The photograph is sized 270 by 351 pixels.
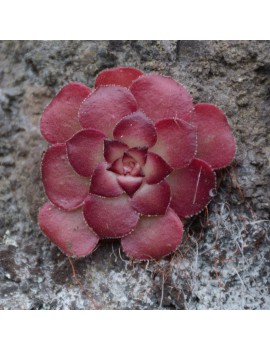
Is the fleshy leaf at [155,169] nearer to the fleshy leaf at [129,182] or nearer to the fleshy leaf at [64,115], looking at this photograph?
the fleshy leaf at [129,182]

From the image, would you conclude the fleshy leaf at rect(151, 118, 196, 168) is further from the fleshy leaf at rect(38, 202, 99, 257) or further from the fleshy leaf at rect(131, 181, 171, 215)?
the fleshy leaf at rect(38, 202, 99, 257)

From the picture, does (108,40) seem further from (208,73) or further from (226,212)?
(226,212)

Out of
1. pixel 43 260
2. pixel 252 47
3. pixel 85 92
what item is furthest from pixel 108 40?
pixel 43 260

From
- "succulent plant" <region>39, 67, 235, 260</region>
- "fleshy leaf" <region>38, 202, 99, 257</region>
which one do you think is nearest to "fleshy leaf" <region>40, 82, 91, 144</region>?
"succulent plant" <region>39, 67, 235, 260</region>

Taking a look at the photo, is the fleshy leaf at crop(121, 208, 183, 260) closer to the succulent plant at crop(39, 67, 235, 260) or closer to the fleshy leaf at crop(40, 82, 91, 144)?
the succulent plant at crop(39, 67, 235, 260)

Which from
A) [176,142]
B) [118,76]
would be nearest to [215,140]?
[176,142]

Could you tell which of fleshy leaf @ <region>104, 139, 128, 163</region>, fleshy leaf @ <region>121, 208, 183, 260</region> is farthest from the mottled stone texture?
fleshy leaf @ <region>104, 139, 128, 163</region>

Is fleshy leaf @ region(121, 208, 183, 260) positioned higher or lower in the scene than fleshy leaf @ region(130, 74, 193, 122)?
lower
